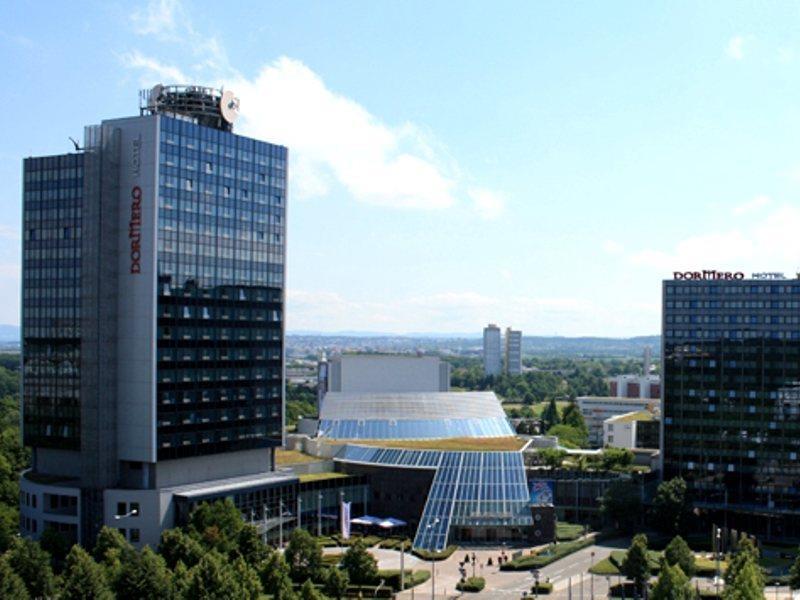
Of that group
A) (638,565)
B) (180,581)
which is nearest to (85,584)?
(180,581)

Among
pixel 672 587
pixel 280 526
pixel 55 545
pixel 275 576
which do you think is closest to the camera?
pixel 672 587

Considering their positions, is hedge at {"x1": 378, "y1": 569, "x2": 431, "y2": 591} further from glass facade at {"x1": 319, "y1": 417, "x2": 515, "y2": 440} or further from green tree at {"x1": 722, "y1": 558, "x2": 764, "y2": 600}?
glass facade at {"x1": 319, "y1": 417, "x2": 515, "y2": 440}

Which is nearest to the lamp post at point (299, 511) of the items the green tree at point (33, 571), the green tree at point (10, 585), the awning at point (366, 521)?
the awning at point (366, 521)

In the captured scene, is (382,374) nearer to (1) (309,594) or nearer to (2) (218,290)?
(2) (218,290)

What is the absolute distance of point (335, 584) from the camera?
89.0 metres

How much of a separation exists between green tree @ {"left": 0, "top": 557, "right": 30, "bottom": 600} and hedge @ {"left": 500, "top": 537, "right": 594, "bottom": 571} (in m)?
46.7

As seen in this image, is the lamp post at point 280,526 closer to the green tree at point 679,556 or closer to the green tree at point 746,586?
the green tree at point 679,556

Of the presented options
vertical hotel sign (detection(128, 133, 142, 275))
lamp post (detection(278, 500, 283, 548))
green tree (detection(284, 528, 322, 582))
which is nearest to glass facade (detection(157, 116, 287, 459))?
vertical hotel sign (detection(128, 133, 142, 275))

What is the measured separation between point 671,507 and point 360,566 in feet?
144

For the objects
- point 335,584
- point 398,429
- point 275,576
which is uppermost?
point 398,429

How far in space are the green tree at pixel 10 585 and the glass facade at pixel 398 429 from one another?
215 ft

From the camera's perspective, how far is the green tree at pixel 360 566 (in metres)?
94.1

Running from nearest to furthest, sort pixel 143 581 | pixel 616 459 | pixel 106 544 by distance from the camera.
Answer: pixel 143 581 < pixel 106 544 < pixel 616 459

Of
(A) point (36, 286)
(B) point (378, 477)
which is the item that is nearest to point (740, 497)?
→ (B) point (378, 477)
